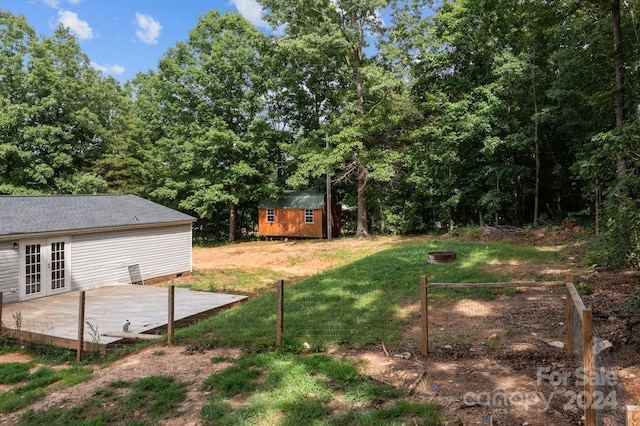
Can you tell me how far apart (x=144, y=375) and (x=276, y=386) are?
1.99 m

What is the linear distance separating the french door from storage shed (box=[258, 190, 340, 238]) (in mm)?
15020

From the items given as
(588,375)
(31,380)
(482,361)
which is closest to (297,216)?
(31,380)

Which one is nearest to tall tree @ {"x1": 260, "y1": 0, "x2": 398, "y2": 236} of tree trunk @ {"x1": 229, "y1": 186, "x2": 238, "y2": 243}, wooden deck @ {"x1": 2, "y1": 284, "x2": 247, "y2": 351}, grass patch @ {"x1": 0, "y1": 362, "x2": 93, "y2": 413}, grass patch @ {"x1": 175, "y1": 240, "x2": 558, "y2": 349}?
tree trunk @ {"x1": 229, "y1": 186, "x2": 238, "y2": 243}

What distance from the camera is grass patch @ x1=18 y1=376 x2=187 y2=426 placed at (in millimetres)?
4023

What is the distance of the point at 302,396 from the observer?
4145 millimetres

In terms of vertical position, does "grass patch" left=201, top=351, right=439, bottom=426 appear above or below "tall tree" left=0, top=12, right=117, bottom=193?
below

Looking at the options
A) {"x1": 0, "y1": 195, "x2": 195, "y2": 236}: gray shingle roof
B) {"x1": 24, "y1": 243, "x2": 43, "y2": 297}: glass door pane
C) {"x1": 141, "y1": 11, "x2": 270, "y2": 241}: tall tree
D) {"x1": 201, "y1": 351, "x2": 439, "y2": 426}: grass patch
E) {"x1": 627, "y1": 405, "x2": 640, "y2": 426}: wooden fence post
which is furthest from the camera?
{"x1": 141, "y1": 11, "x2": 270, "y2": 241}: tall tree

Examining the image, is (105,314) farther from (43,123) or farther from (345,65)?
(43,123)

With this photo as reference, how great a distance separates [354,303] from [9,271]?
33.2 feet

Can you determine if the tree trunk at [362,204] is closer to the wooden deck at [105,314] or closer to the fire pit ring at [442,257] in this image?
the fire pit ring at [442,257]

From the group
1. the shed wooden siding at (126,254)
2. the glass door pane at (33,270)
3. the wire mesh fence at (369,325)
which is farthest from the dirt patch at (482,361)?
the shed wooden siding at (126,254)

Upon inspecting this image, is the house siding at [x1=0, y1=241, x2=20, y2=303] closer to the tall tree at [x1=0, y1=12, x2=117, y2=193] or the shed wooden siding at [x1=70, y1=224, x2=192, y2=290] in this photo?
the shed wooden siding at [x1=70, y1=224, x2=192, y2=290]

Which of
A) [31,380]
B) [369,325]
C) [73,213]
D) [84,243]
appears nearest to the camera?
[31,380]

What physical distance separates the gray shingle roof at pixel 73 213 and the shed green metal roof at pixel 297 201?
Result: 1026 cm
